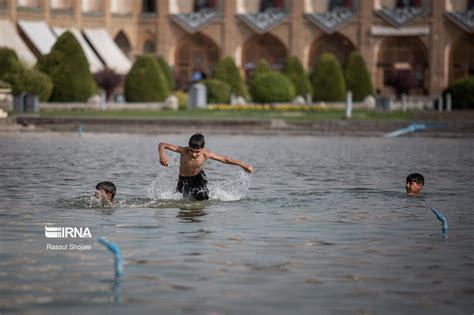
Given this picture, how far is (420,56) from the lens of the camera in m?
73.2

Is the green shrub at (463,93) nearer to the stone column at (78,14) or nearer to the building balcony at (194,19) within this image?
the building balcony at (194,19)

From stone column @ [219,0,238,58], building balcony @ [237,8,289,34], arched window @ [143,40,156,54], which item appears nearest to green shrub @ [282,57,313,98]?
building balcony @ [237,8,289,34]

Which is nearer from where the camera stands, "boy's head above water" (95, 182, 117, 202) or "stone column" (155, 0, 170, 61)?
"boy's head above water" (95, 182, 117, 202)

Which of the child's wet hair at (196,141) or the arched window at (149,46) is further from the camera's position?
the arched window at (149,46)

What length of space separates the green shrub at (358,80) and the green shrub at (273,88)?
749cm

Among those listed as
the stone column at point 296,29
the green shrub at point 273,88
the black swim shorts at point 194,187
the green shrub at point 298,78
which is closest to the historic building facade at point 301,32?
the stone column at point 296,29

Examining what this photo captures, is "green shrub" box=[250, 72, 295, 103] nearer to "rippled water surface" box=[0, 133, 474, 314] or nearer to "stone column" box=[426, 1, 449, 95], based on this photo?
"stone column" box=[426, 1, 449, 95]

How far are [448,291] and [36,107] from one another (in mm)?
38654

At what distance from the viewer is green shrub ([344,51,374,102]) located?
61.1 metres

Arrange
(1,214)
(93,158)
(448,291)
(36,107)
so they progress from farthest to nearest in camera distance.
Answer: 1. (36,107)
2. (93,158)
3. (1,214)
4. (448,291)

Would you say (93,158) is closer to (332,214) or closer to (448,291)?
(332,214)

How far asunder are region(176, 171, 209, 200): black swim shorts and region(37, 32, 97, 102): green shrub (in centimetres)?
3467

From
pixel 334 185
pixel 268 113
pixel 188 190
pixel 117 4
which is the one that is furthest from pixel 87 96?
pixel 188 190

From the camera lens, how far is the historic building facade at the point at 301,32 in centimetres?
7131
